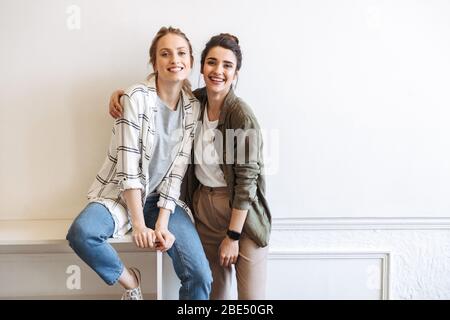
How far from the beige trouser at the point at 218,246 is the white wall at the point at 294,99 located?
10.8 inches

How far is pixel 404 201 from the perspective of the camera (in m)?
1.76

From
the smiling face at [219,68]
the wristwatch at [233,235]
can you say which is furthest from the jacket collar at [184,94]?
the wristwatch at [233,235]

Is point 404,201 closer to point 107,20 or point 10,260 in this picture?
point 107,20

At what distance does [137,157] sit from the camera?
1.43 m

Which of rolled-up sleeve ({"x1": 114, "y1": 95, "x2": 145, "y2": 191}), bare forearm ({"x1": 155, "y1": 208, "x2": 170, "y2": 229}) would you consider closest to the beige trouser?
bare forearm ({"x1": 155, "y1": 208, "x2": 170, "y2": 229})

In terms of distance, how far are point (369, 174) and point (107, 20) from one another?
3.84 ft

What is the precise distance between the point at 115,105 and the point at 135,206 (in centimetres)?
36

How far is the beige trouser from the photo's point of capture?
4.89 feet

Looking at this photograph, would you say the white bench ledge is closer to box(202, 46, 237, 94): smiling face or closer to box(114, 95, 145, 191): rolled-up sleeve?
box(114, 95, 145, 191): rolled-up sleeve

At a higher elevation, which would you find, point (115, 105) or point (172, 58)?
point (172, 58)

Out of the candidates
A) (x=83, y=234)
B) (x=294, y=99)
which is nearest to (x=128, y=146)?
(x=83, y=234)

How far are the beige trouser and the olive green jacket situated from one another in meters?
0.04

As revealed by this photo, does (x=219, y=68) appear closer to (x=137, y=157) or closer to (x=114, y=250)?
(x=137, y=157)
